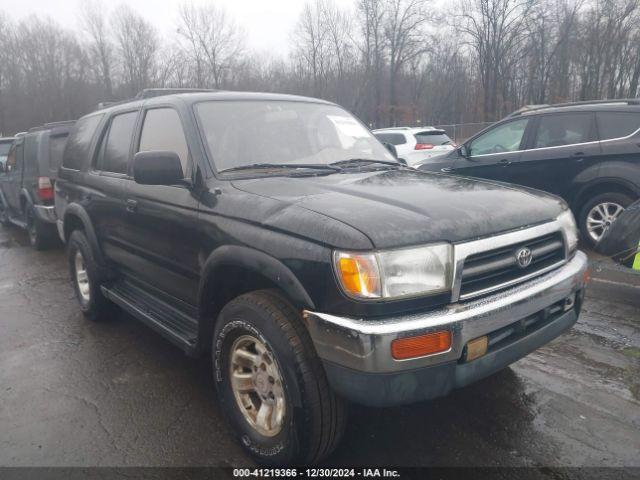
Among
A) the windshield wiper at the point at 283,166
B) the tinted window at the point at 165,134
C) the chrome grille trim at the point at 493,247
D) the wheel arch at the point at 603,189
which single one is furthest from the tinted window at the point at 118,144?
the wheel arch at the point at 603,189

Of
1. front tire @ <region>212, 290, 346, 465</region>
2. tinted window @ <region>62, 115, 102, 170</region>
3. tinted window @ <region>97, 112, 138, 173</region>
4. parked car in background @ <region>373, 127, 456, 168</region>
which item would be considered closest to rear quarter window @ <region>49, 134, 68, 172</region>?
tinted window @ <region>62, 115, 102, 170</region>

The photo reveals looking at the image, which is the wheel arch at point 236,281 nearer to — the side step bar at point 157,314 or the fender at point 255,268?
the fender at point 255,268

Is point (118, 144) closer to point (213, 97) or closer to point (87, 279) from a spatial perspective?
point (213, 97)

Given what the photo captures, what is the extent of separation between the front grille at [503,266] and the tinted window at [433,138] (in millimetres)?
12008

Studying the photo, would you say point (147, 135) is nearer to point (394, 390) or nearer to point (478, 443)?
point (394, 390)

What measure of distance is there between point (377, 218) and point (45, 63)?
55.2 m

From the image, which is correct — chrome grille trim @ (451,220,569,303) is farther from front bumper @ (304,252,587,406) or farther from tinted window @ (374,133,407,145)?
tinted window @ (374,133,407,145)

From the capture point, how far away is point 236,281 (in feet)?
9.25

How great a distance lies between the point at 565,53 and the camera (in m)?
40.0

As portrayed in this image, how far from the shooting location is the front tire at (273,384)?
88.7 inches

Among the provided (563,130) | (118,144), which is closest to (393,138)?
(563,130)

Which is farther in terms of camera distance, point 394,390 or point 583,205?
point 583,205

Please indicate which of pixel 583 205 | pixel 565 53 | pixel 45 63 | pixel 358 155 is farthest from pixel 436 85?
pixel 358 155

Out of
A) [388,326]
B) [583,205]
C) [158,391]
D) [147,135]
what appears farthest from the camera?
[583,205]
